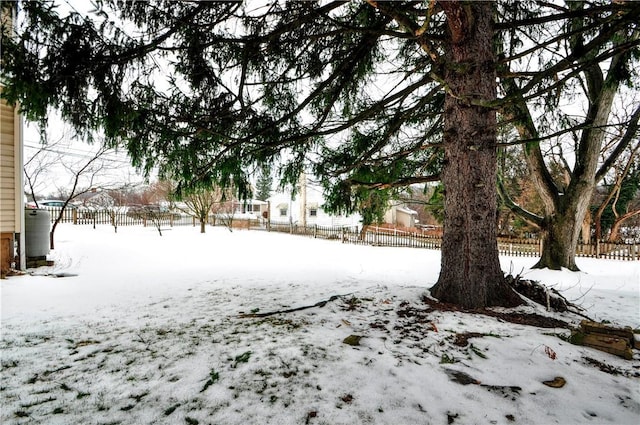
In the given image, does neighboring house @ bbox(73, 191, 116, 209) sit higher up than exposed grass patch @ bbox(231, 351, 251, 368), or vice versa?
neighboring house @ bbox(73, 191, 116, 209)

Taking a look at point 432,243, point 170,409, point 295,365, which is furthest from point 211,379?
point 432,243

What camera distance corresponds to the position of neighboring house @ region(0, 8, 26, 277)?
5.20 metres

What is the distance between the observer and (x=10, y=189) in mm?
5289

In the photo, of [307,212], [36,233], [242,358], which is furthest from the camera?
[307,212]

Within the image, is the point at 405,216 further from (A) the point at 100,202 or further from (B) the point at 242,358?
(B) the point at 242,358

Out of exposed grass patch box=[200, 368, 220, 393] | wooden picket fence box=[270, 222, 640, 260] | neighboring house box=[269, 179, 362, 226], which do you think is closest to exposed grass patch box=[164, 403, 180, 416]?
exposed grass patch box=[200, 368, 220, 393]

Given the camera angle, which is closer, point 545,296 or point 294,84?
point 545,296

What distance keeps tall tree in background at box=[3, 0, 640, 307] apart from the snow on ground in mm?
1090

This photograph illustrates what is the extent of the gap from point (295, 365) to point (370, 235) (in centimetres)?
1394

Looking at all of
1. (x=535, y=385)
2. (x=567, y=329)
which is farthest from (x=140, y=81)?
(x=567, y=329)

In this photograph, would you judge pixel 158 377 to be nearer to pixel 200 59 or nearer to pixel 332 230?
pixel 200 59

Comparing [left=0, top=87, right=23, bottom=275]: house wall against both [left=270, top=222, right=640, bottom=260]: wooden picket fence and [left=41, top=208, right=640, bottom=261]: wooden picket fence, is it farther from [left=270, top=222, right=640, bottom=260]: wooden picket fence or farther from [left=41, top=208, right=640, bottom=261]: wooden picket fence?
[left=270, top=222, right=640, bottom=260]: wooden picket fence

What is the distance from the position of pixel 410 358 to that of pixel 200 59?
12.3 ft

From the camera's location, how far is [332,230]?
17641mm
